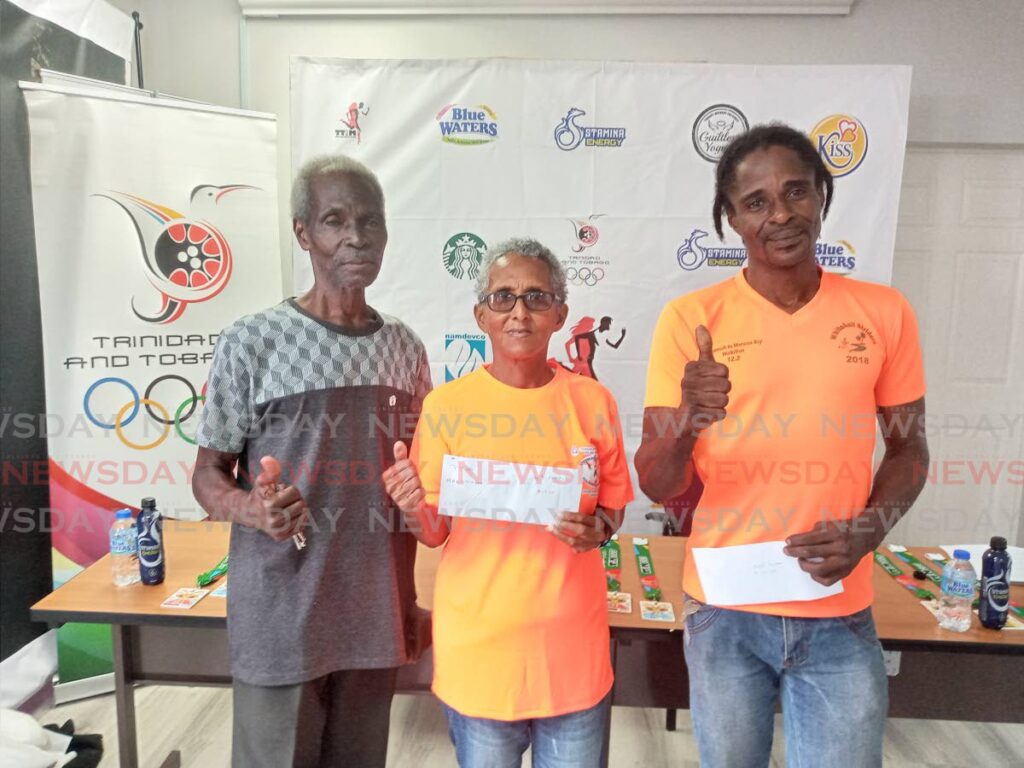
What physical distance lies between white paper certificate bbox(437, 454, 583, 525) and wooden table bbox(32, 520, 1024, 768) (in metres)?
0.61

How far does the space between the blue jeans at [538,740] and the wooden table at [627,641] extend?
0.41 m

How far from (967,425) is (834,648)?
3203 millimetres

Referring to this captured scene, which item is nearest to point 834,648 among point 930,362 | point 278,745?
point 278,745

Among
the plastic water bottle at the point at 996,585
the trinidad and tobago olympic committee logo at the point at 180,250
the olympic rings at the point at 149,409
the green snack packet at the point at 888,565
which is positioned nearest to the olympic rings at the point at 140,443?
the olympic rings at the point at 149,409

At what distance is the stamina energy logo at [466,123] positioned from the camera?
3252 mm

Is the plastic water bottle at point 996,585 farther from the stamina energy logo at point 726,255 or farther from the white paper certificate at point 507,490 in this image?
the stamina energy logo at point 726,255

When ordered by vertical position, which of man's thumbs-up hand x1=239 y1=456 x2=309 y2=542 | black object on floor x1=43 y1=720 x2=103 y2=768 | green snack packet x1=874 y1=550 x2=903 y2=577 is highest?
man's thumbs-up hand x1=239 y1=456 x2=309 y2=542

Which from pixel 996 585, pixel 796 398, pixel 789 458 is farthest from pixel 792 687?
pixel 996 585

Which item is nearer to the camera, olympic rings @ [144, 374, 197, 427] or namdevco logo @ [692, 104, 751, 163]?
olympic rings @ [144, 374, 197, 427]

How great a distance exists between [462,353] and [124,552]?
1770mm

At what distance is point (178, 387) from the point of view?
3.03 metres

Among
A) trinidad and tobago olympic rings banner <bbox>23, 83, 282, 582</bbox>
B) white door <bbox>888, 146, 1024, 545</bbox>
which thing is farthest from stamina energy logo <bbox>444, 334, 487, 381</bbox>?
white door <bbox>888, 146, 1024, 545</bbox>

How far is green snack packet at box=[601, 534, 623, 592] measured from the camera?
204cm

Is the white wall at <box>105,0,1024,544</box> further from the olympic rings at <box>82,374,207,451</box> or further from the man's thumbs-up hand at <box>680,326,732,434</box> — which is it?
the man's thumbs-up hand at <box>680,326,732,434</box>
